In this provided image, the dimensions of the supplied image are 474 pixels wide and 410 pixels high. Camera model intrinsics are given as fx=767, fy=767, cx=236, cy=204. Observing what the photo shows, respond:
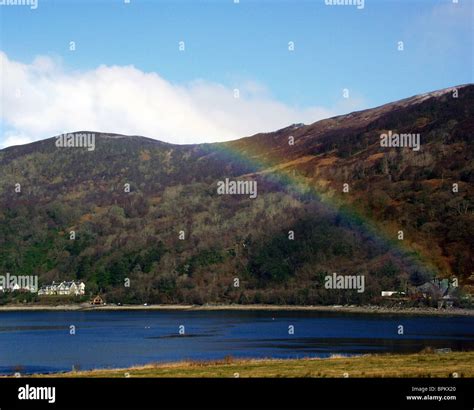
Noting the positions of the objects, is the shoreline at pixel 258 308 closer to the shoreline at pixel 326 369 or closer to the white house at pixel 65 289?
the white house at pixel 65 289

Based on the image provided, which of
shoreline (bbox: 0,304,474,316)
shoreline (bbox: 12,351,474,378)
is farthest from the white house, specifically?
shoreline (bbox: 12,351,474,378)

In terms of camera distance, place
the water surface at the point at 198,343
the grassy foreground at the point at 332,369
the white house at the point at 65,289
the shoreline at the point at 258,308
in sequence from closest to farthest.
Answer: the grassy foreground at the point at 332,369 → the water surface at the point at 198,343 → the shoreline at the point at 258,308 → the white house at the point at 65,289

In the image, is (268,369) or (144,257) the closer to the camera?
(268,369)

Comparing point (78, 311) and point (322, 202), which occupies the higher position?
point (322, 202)

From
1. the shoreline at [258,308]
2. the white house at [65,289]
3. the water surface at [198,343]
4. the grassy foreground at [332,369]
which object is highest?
the grassy foreground at [332,369]

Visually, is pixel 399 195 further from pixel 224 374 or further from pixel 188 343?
pixel 224 374

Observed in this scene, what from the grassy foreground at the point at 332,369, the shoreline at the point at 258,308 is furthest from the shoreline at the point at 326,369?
the shoreline at the point at 258,308

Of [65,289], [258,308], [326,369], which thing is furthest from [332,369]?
[65,289]

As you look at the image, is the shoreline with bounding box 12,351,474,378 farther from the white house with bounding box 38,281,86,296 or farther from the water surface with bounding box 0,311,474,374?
the white house with bounding box 38,281,86,296
